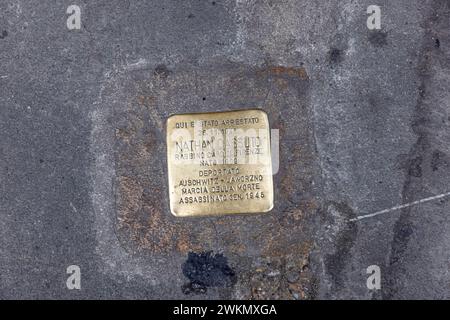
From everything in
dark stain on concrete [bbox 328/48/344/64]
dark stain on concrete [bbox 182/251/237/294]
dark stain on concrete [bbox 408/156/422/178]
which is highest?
dark stain on concrete [bbox 328/48/344/64]

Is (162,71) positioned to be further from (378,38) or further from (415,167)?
(415,167)

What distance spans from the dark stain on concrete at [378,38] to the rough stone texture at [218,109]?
0.01m

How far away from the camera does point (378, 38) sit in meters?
2.91

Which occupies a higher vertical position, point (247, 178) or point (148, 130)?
point (148, 130)

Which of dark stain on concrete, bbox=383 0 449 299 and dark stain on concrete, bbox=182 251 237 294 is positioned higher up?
dark stain on concrete, bbox=383 0 449 299

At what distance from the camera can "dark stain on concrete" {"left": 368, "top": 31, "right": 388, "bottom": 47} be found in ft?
9.53

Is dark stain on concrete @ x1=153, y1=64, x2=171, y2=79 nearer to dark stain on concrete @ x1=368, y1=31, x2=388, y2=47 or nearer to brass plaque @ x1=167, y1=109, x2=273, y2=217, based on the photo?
brass plaque @ x1=167, y1=109, x2=273, y2=217

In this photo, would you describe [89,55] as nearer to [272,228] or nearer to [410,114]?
[272,228]

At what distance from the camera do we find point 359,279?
115 inches

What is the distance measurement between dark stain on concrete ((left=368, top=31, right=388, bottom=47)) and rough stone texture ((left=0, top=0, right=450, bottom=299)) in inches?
0.4

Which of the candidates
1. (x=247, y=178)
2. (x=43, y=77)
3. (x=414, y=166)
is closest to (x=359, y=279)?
(x=414, y=166)

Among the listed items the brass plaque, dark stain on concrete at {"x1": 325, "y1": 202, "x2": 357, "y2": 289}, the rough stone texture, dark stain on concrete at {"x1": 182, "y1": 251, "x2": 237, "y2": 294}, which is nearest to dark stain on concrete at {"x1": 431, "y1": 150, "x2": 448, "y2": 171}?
the rough stone texture

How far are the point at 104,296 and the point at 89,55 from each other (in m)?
1.84
